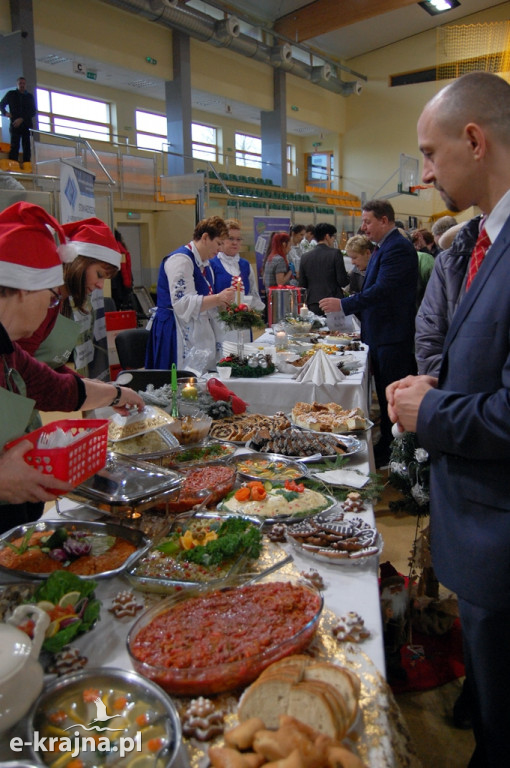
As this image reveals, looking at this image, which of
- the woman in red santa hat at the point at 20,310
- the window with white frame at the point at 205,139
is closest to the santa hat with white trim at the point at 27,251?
the woman in red santa hat at the point at 20,310

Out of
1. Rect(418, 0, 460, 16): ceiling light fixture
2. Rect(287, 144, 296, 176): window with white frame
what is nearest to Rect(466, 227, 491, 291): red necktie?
Rect(418, 0, 460, 16): ceiling light fixture

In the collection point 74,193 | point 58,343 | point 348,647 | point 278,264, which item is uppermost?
point 74,193

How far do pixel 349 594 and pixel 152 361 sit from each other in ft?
9.60

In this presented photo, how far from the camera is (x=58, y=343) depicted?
201cm

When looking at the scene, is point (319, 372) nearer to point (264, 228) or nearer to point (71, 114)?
point (264, 228)

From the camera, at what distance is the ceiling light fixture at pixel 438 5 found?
14.3 m

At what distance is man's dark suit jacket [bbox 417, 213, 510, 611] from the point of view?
42.4 inches

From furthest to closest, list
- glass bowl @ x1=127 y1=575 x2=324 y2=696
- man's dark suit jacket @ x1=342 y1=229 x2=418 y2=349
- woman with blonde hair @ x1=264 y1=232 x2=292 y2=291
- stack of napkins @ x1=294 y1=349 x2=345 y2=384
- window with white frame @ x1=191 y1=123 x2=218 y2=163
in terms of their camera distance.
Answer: window with white frame @ x1=191 y1=123 x2=218 y2=163
woman with blonde hair @ x1=264 y1=232 x2=292 y2=291
man's dark suit jacket @ x1=342 y1=229 x2=418 y2=349
stack of napkins @ x1=294 y1=349 x2=345 y2=384
glass bowl @ x1=127 y1=575 x2=324 y2=696

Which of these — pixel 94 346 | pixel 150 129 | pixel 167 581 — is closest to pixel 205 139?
pixel 150 129

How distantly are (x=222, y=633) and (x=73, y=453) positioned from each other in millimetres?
503

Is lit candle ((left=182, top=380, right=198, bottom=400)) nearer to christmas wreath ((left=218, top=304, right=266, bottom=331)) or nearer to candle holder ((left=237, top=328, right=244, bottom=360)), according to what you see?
candle holder ((left=237, top=328, right=244, bottom=360))

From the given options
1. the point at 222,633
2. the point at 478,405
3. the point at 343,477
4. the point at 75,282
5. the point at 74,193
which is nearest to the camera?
the point at 222,633

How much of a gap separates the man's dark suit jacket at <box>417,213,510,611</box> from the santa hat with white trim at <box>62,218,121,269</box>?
4.83 ft

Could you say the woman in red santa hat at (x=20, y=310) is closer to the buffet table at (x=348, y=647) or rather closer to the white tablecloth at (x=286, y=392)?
the buffet table at (x=348, y=647)
